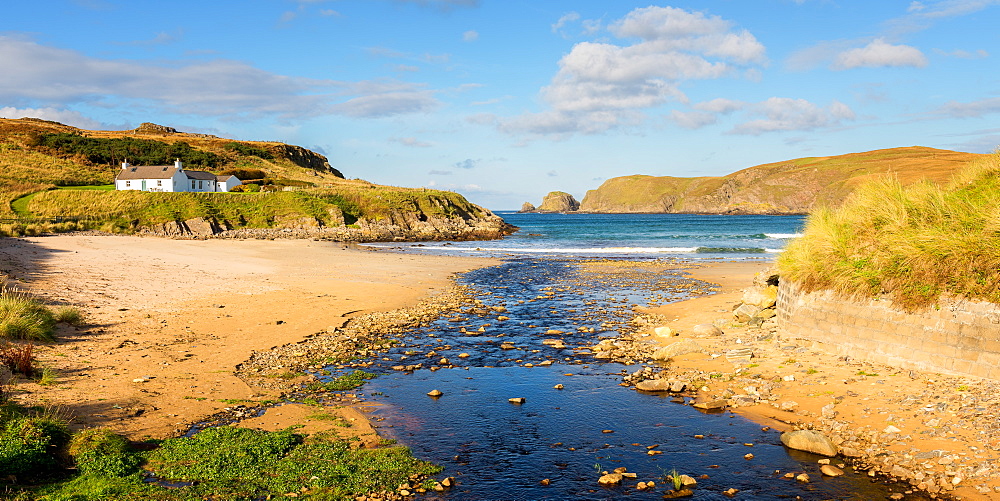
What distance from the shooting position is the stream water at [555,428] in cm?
864

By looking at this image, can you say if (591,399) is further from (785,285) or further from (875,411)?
(785,285)

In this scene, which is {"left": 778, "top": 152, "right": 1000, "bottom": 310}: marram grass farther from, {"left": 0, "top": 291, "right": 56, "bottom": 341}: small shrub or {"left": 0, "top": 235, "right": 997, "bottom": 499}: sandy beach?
{"left": 0, "top": 291, "right": 56, "bottom": 341}: small shrub

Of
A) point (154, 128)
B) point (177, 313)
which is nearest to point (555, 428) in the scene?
point (177, 313)

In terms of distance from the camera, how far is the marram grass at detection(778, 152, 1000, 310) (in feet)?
39.5

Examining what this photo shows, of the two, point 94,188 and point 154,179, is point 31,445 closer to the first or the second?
point 154,179

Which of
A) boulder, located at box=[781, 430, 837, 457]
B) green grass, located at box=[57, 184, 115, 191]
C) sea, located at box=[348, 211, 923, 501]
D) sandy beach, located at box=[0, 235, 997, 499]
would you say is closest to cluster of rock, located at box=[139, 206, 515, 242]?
green grass, located at box=[57, 184, 115, 191]

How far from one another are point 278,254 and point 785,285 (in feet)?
118

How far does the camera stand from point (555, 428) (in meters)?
11.0

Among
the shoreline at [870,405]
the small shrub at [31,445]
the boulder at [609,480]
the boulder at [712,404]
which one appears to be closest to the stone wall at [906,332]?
the shoreline at [870,405]

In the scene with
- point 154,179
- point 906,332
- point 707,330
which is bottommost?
point 707,330

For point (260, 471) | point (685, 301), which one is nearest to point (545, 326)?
point (685, 301)

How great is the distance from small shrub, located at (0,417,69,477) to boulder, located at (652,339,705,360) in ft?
42.3

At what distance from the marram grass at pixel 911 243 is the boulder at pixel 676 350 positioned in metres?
3.33

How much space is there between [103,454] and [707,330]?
1520 cm
